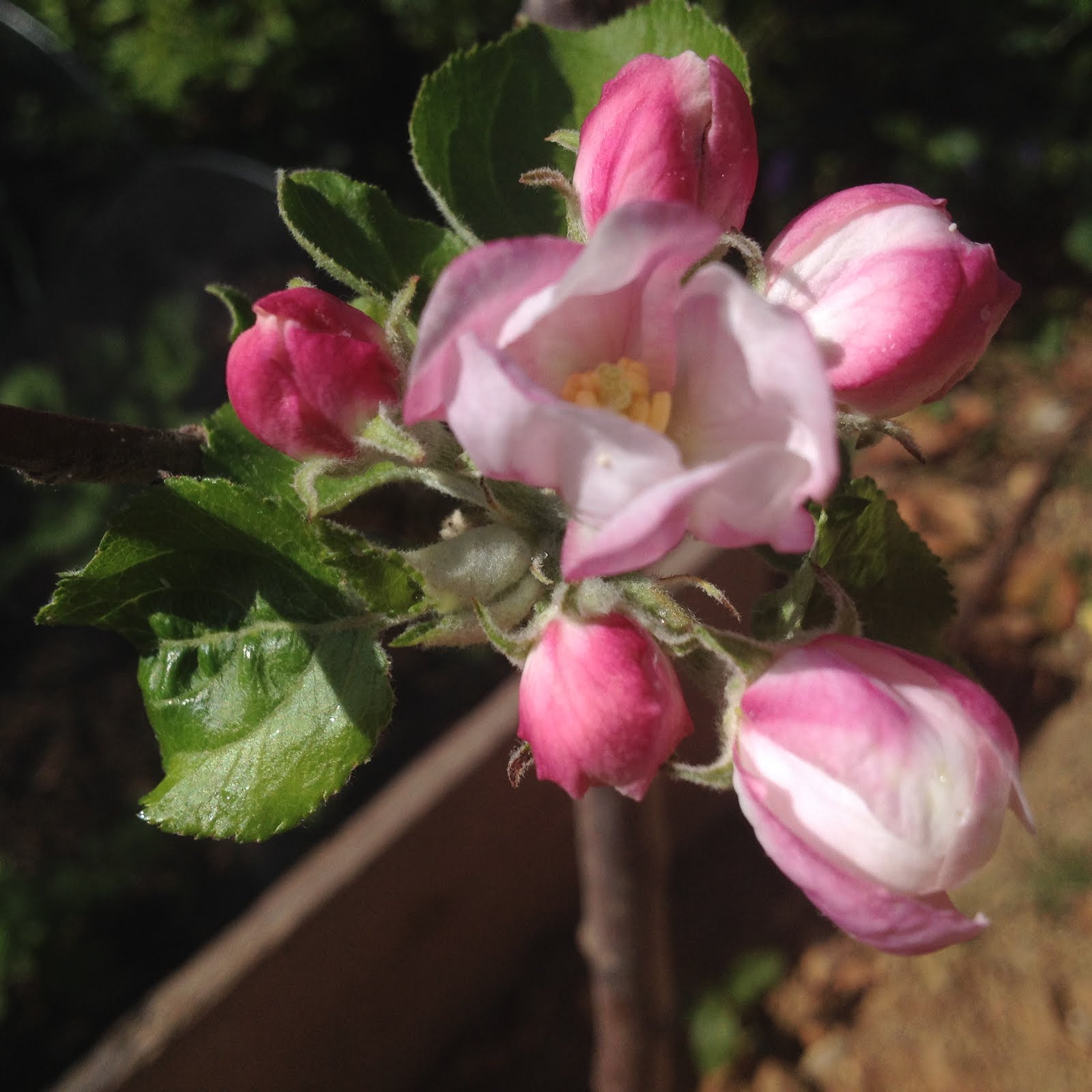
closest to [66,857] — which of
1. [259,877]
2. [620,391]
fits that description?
[259,877]

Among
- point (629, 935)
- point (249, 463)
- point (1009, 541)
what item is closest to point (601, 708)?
point (249, 463)

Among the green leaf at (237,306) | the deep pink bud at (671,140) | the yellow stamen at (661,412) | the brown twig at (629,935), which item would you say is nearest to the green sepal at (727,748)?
the yellow stamen at (661,412)

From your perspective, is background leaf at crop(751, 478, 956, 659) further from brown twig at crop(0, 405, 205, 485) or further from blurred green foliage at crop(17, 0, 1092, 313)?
blurred green foliage at crop(17, 0, 1092, 313)

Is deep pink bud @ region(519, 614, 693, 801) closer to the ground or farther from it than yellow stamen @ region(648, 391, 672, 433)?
closer to the ground

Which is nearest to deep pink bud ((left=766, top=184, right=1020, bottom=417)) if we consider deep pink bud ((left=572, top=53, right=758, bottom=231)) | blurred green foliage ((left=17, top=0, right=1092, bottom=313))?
deep pink bud ((left=572, top=53, right=758, bottom=231))

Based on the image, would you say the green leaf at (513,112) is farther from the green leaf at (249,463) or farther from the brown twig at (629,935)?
the brown twig at (629,935)

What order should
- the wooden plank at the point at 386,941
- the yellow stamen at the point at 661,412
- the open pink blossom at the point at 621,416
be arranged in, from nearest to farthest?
the open pink blossom at the point at 621,416
the yellow stamen at the point at 661,412
the wooden plank at the point at 386,941
